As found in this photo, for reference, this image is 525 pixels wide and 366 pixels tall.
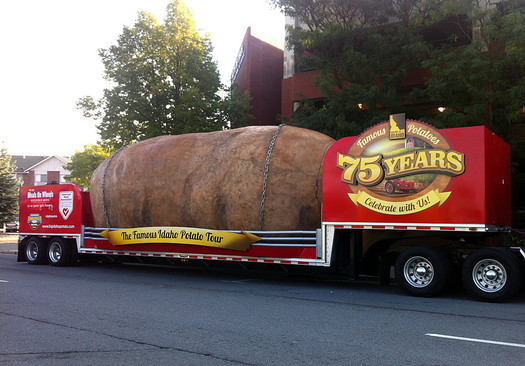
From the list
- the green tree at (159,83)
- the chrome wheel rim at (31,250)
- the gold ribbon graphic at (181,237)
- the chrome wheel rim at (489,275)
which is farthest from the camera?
the green tree at (159,83)

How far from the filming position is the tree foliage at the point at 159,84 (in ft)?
75.3

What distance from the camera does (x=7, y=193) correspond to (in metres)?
38.9

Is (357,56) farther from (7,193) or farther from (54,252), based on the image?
(7,193)

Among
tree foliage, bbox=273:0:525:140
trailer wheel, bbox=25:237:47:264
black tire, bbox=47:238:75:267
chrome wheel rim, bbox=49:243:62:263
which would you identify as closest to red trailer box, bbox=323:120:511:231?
tree foliage, bbox=273:0:525:140

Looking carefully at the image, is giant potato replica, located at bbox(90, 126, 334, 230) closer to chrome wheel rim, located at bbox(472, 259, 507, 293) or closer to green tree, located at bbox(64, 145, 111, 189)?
chrome wheel rim, located at bbox(472, 259, 507, 293)

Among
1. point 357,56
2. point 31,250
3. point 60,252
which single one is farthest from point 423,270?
point 31,250

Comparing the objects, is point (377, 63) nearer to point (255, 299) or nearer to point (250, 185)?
point (250, 185)

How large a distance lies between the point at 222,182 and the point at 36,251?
7919 mm

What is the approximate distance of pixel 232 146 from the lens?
12.5 m

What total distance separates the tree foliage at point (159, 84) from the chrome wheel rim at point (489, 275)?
15.7m

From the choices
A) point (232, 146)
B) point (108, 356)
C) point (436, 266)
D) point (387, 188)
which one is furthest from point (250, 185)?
point (108, 356)

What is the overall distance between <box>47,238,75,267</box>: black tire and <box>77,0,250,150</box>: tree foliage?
8.24 meters

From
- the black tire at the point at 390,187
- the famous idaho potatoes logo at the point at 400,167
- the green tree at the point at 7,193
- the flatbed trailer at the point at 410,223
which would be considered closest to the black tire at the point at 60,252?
the flatbed trailer at the point at 410,223

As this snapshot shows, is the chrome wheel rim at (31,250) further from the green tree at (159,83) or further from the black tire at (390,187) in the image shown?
the black tire at (390,187)
